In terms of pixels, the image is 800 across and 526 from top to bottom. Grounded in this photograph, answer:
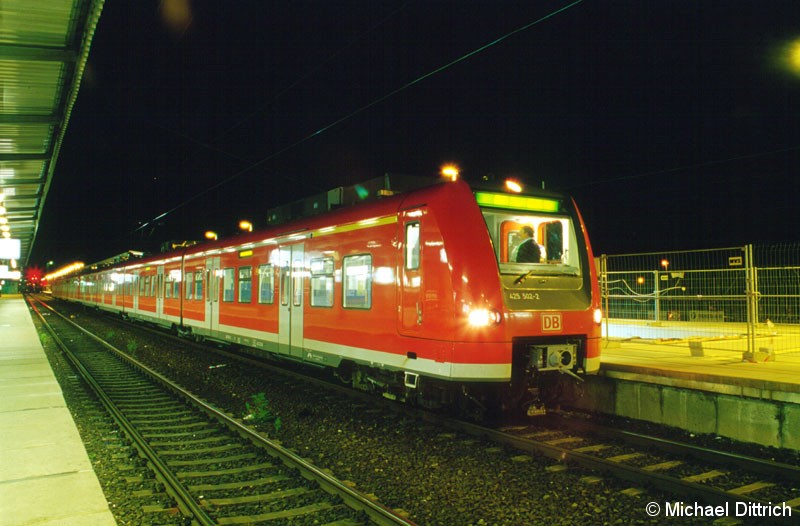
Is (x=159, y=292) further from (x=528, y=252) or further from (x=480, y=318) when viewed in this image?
(x=480, y=318)

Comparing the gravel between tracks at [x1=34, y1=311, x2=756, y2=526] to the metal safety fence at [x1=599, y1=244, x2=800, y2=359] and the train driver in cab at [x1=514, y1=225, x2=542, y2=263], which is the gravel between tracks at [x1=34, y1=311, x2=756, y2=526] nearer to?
the train driver in cab at [x1=514, y1=225, x2=542, y2=263]

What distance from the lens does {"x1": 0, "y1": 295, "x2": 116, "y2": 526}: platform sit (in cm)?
467

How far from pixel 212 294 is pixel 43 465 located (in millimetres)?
10021

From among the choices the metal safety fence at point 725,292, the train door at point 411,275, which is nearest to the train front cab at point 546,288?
the train door at point 411,275

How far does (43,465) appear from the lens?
19.4 feet

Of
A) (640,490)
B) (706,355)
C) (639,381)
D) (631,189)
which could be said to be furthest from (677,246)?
(640,490)

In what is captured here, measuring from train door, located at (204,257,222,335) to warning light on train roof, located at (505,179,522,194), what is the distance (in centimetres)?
962

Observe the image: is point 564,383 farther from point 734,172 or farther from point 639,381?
point 734,172

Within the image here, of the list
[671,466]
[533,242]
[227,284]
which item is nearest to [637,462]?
[671,466]

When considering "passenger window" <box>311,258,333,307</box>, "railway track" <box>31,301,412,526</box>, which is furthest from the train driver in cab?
"railway track" <box>31,301,412,526</box>

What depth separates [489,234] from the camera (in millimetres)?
7152

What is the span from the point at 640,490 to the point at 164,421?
20.4 feet

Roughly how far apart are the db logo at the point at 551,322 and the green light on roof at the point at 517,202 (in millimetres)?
1485

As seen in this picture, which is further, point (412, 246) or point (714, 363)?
point (714, 363)
